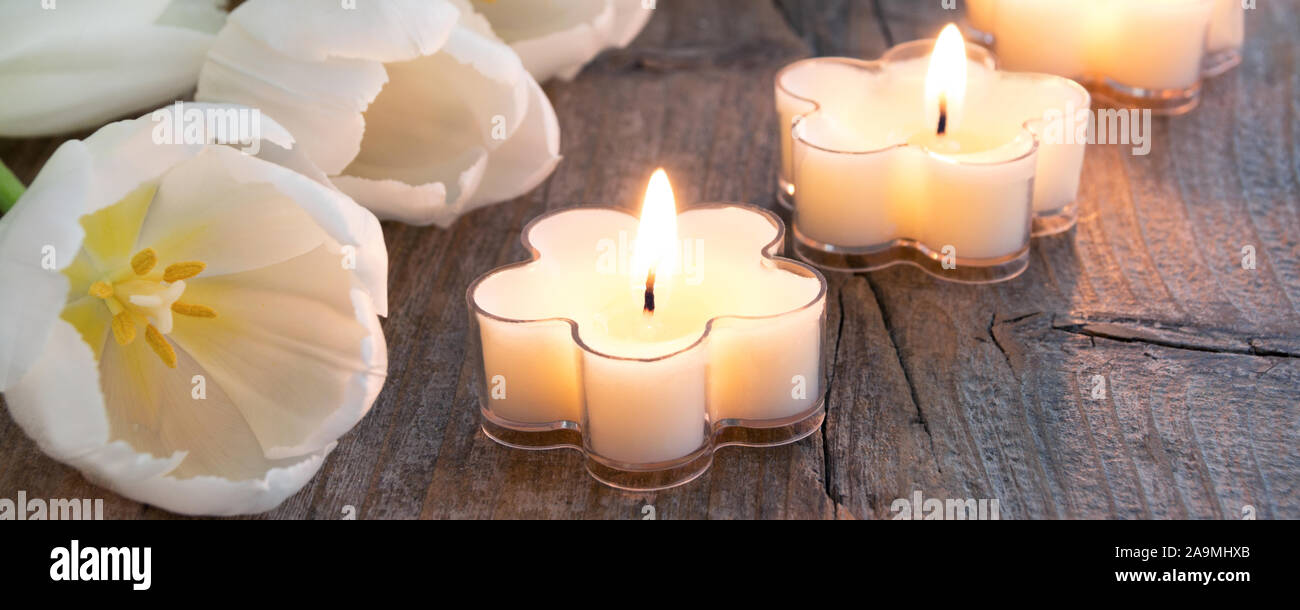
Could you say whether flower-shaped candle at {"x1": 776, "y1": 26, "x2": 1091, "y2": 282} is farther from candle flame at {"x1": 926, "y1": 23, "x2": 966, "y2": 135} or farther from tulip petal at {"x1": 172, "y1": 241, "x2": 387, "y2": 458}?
tulip petal at {"x1": 172, "y1": 241, "x2": 387, "y2": 458}

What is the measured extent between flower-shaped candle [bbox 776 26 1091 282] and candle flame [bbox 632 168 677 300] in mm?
127

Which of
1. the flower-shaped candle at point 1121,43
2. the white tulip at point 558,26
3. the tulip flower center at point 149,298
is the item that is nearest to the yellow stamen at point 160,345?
the tulip flower center at point 149,298

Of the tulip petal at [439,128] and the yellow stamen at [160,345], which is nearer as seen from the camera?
the yellow stamen at [160,345]

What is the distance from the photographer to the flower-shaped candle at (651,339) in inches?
20.2

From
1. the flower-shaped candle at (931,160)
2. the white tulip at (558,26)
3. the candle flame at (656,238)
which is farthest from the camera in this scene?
the white tulip at (558,26)

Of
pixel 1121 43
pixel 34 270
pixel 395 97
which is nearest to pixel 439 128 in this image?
pixel 395 97

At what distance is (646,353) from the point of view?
1.69 feet

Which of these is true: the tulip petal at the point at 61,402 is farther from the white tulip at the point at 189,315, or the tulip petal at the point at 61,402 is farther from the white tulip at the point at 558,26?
the white tulip at the point at 558,26

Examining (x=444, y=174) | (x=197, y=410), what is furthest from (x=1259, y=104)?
A: (x=197, y=410)

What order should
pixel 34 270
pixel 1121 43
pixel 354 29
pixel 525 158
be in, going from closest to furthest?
pixel 34 270 < pixel 354 29 < pixel 525 158 < pixel 1121 43

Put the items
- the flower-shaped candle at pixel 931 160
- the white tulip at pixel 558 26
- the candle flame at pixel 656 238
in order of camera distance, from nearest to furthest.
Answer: the candle flame at pixel 656 238
the flower-shaped candle at pixel 931 160
the white tulip at pixel 558 26

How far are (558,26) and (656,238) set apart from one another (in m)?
0.27

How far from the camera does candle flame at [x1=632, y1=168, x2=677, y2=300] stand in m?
0.55

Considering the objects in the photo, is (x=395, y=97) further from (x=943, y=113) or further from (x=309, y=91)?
(x=943, y=113)
